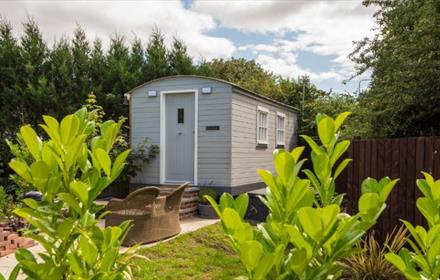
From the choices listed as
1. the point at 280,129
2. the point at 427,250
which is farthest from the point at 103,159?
the point at 280,129

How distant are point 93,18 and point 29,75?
3017 millimetres

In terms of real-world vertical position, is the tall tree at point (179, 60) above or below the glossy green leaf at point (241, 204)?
above

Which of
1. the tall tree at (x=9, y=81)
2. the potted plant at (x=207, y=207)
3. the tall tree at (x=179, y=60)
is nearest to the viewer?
the potted plant at (x=207, y=207)

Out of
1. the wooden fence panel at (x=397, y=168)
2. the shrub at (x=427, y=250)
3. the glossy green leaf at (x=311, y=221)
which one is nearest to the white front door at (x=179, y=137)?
the wooden fence panel at (x=397, y=168)

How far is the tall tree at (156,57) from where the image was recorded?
11594mm

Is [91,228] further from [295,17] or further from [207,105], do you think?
[295,17]

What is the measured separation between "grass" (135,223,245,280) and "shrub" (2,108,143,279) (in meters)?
2.69

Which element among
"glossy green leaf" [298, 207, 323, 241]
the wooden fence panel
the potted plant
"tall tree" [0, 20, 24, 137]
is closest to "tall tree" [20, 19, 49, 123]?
"tall tree" [0, 20, 24, 137]

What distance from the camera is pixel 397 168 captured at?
14.4 feet

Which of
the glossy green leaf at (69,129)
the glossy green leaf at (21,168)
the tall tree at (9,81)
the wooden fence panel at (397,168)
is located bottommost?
the wooden fence panel at (397,168)

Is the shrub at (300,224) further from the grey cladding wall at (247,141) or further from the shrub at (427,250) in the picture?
the grey cladding wall at (247,141)

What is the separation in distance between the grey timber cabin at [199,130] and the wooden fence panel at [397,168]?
3374 millimetres

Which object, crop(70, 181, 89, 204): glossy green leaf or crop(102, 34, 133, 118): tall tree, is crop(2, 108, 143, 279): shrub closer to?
crop(70, 181, 89, 204): glossy green leaf

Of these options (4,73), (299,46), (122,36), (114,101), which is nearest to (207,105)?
(114,101)
